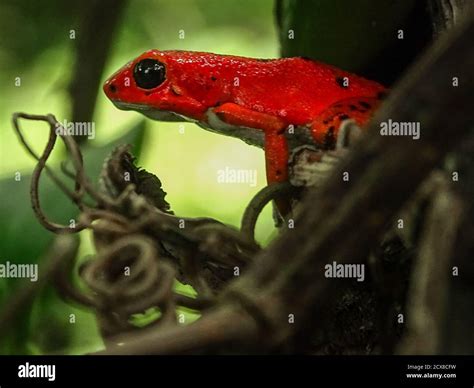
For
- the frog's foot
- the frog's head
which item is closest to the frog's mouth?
the frog's head

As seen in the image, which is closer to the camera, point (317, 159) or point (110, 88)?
point (317, 159)

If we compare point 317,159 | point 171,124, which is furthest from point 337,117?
point 171,124

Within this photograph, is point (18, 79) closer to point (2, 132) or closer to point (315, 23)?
point (2, 132)

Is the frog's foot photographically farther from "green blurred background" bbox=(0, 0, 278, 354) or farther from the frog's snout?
the frog's snout

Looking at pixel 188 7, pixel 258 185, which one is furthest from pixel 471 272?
pixel 188 7

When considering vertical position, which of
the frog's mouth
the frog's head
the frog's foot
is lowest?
the frog's foot

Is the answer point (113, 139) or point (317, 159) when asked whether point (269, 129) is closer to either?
point (317, 159)
